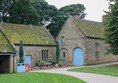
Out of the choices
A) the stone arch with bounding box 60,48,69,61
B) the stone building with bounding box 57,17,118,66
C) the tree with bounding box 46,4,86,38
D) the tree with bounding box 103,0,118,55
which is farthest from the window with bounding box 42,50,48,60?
the tree with bounding box 46,4,86,38

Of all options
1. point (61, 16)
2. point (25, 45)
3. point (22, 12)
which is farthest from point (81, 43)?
point (61, 16)

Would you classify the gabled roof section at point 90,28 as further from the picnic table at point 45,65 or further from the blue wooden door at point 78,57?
the picnic table at point 45,65

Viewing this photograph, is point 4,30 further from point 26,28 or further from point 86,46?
point 86,46

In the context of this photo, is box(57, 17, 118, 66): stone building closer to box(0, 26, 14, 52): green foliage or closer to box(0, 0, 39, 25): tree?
box(0, 0, 39, 25): tree

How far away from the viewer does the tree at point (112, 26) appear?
37844 millimetres

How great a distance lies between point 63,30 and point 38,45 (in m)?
8.11

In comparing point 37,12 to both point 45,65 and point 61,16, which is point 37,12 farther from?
point 45,65

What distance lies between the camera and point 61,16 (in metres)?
67.5

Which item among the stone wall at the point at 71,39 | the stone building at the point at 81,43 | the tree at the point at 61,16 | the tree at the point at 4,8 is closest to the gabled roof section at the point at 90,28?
the stone building at the point at 81,43

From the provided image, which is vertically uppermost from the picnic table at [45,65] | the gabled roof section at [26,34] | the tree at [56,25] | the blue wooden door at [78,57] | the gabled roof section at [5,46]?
the tree at [56,25]

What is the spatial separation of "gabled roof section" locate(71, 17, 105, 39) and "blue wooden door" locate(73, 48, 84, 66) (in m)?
3.22

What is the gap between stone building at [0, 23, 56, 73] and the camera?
120 ft

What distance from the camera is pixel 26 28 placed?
45.5 metres

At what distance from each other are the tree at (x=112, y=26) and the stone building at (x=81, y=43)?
707 cm
